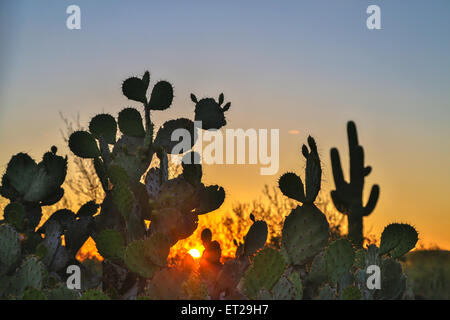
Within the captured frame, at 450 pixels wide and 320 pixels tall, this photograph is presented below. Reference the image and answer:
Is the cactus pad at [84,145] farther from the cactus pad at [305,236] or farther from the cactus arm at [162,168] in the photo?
the cactus pad at [305,236]

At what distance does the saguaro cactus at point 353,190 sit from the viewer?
1898 centimetres

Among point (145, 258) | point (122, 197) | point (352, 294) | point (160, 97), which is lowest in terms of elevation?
point (352, 294)

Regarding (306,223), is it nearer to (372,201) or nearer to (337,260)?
(337,260)

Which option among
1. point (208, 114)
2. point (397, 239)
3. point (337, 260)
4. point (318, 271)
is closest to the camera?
point (337, 260)

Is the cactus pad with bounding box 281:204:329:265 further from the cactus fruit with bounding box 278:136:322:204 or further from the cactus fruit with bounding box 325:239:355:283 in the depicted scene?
the cactus fruit with bounding box 325:239:355:283

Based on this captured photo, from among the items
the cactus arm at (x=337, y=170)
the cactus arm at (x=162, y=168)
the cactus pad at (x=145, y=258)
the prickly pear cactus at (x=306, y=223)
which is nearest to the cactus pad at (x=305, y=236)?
the prickly pear cactus at (x=306, y=223)

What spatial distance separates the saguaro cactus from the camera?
19.0 m

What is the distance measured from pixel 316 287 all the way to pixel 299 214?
0.36 meters

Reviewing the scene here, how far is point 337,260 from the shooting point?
8.28 ft

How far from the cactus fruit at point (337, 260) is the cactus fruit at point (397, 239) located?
430 millimetres

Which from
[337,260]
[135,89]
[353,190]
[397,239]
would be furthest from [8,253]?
[353,190]

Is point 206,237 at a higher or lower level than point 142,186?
lower

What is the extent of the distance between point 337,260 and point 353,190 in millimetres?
17079
